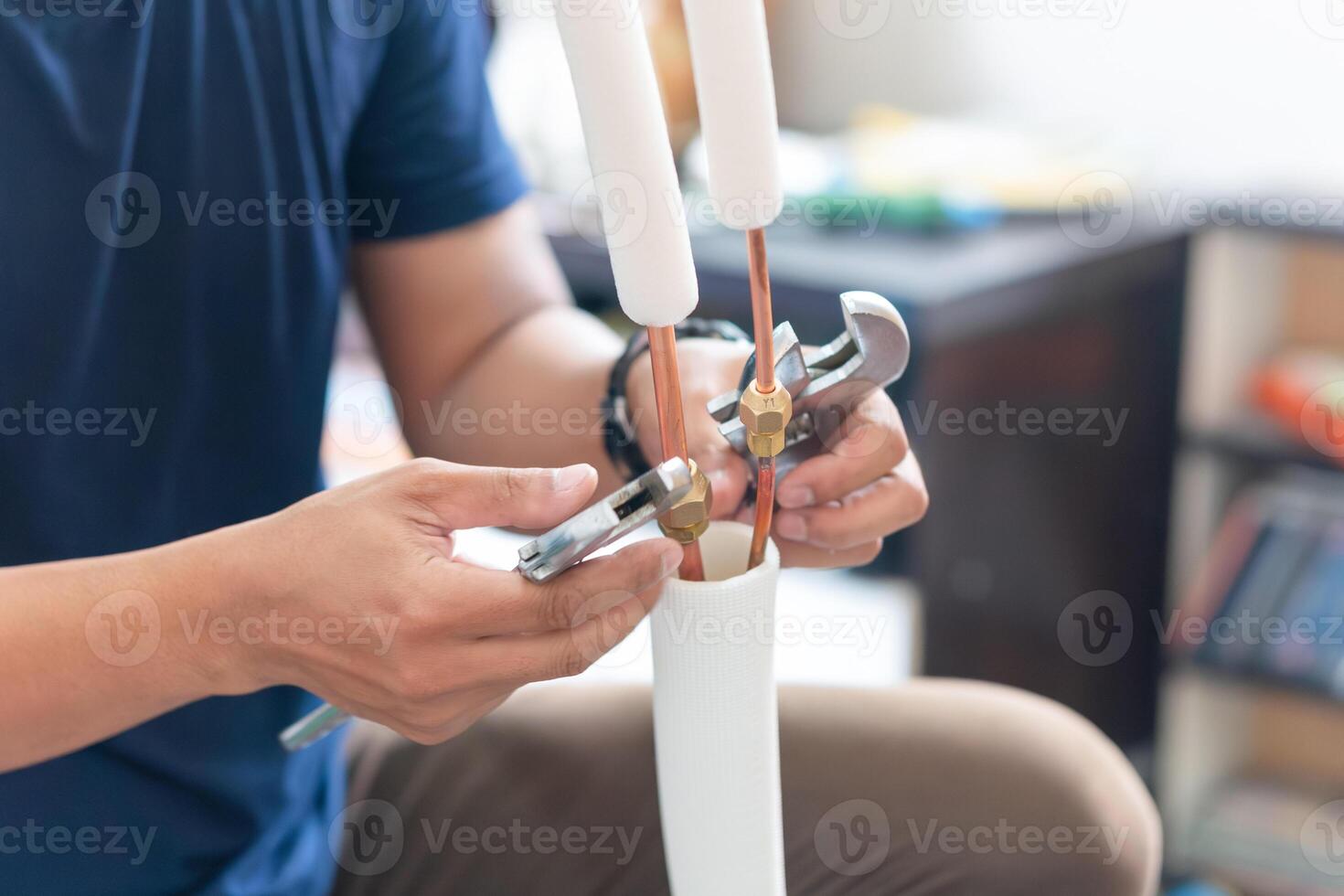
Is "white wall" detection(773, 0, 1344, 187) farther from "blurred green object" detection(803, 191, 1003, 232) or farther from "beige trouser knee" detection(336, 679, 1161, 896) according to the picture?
"beige trouser knee" detection(336, 679, 1161, 896)

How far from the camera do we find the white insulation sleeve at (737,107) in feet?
1.41

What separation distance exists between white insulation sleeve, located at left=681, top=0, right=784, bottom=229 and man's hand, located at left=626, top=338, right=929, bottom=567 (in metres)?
0.17

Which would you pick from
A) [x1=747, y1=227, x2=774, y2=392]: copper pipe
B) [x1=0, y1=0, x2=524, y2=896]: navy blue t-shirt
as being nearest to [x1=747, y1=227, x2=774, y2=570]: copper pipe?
[x1=747, y1=227, x2=774, y2=392]: copper pipe

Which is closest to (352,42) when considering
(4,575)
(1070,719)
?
(4,575)

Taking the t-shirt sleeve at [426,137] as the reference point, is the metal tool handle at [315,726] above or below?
below

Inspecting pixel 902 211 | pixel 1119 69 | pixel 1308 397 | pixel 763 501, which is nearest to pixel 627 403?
pixel 763 501

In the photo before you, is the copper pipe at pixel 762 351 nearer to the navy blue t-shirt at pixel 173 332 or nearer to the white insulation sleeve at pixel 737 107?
the white insulation sleeve at pixel 737 107

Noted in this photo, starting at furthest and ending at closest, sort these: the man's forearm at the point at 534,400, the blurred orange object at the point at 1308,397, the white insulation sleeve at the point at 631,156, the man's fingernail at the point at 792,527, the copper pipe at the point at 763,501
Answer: the blurred orange object at the point at 1308,397
the man's forearm at the point at 534,400
the man's fingernail at the point at 792,527
the copper pipe at the point at 763,501
the white insulation sleeve at the point at 631,156

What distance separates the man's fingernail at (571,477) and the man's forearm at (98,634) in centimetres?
13

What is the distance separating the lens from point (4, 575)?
0.53 meters

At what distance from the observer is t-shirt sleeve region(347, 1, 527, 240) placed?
0.80 metres

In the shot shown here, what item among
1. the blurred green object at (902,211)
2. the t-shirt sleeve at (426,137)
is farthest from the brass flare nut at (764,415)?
the blurred green object at (902,211)

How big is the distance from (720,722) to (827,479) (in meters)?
0.13

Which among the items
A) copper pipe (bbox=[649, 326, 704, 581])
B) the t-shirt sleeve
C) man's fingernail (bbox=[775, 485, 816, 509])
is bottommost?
man's fingernail (bbox=[775, 485, 816, 509])
